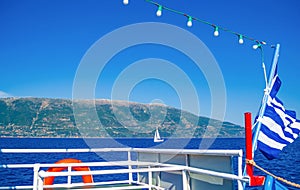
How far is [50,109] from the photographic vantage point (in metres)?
195

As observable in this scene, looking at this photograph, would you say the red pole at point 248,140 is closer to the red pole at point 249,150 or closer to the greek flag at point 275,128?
the red pole at point 249,150

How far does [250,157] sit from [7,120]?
209 metres

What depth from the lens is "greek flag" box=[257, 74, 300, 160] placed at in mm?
4699

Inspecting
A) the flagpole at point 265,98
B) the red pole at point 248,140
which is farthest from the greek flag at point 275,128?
the red pole at point 248,140

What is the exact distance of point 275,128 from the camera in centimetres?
480

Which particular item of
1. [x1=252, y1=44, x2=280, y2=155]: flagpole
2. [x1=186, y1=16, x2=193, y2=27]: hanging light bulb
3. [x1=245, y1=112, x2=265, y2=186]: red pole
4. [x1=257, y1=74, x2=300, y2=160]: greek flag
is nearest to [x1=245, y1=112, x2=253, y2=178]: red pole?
[x1=245, y1=112, x2=265, y2=186]: red pole

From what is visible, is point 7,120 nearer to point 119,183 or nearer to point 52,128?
point 52,128

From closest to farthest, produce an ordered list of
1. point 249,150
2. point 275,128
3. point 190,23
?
Result: point 249,150 → point 275,128 → point 190,23

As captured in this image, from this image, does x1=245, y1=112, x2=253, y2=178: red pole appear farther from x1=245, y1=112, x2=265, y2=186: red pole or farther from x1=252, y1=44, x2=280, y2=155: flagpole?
x1=252, y1=44, x2=280, y2=155: flagpole

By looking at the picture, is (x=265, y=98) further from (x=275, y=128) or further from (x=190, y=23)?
(x=190, y=23)

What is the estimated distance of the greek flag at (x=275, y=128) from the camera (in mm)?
4699

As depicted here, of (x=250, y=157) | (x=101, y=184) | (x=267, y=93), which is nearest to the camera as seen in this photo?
(x=250, y=157)

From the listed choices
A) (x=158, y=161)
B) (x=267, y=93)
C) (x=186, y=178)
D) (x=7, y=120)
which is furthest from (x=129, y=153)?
(x=7, y=120)

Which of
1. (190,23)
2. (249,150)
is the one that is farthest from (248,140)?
(190,23)
